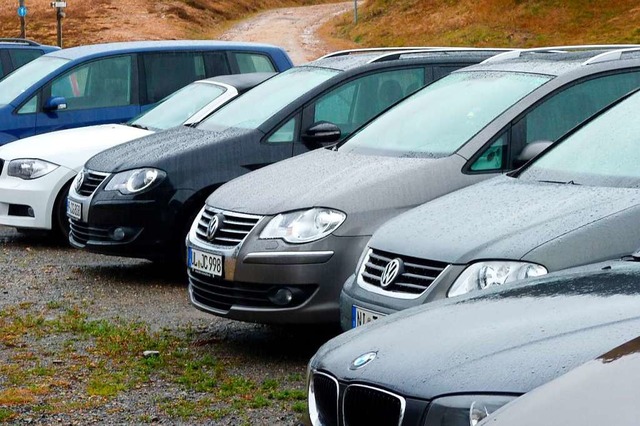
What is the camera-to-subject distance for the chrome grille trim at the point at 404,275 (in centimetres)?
555

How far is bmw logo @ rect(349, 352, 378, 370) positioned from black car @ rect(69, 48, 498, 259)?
495 centimetres

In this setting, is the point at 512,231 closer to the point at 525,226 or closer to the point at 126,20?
the point at 525,226

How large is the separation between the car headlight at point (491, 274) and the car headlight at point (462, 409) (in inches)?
71.4

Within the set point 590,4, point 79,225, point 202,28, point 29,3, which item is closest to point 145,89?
point 79,225

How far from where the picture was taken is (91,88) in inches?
522

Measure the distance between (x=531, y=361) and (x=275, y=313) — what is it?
3513 mm

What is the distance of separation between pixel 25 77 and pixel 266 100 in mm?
4928

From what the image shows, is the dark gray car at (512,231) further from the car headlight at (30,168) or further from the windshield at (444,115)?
the car headlight at (30,168)

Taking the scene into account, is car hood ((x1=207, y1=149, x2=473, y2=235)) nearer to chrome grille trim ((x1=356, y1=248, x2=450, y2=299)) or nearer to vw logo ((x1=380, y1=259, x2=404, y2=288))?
chrome grille trim ((x1=356, y1=248, x2=450, y2=299))

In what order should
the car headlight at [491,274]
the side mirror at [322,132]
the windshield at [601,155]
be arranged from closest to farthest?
the car headlight at [491,274] < the windshield at [601,155] < the side mirror at [322,132]

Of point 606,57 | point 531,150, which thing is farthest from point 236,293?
point 606,57

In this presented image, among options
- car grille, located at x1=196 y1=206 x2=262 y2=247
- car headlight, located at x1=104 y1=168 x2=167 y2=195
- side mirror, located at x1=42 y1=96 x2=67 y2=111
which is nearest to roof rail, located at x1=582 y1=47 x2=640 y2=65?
car grille, located at x1=196 y1=206 x2=262 y2=247

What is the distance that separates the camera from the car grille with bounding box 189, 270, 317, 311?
6.85 m

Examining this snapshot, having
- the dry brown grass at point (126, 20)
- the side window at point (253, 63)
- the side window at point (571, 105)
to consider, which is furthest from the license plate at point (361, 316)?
the dry brown grass at point (126, 20)
